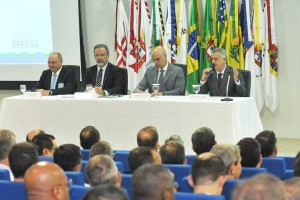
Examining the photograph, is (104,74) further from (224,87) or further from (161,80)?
(224,87)

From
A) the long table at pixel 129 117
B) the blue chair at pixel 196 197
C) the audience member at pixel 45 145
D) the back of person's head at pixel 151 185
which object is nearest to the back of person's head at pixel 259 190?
the back of person's head at pixel 151 185

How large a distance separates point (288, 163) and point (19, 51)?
264 inches

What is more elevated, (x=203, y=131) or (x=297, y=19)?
(x=297, y=19)

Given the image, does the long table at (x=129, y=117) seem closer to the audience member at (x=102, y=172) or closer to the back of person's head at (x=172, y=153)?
the back of person's head at (x=172, y=153)

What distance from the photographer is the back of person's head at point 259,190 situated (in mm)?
1911

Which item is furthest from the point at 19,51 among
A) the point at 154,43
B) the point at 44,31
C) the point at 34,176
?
the point at 34,176

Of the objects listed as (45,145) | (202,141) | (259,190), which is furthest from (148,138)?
(259,190)

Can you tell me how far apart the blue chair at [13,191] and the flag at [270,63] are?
6.66 meters

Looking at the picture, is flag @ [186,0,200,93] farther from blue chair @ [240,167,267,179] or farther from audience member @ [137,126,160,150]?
blue chair @ [240,167,267,179]

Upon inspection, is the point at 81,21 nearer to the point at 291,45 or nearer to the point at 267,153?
the point at 291,45

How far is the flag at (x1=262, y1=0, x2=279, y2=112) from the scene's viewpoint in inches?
368

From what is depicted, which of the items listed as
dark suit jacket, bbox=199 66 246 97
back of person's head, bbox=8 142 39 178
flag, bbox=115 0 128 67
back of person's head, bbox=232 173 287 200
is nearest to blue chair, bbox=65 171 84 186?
back of person's head, bbox=8 142 39 178

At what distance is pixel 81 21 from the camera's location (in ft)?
35.2

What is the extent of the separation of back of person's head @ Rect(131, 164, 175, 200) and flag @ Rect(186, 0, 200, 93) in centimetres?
710
